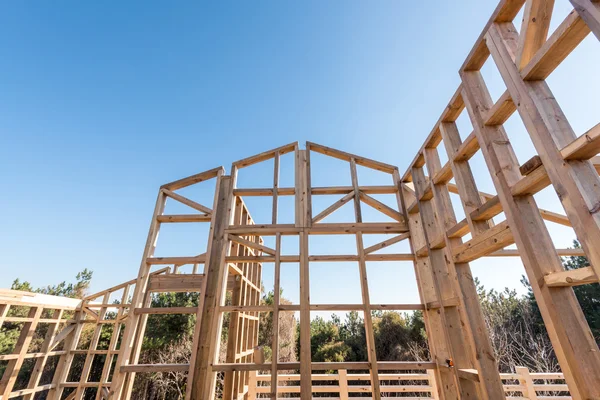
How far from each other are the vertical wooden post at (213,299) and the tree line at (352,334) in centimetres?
999

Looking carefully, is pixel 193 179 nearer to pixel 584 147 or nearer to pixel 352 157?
pixel 352 157

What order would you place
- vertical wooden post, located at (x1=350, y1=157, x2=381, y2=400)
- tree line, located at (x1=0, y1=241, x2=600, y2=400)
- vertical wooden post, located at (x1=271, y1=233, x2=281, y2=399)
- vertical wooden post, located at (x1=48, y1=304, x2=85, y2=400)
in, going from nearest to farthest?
vertical wooden post, located at (x1=350, y1=157, x2=381, y2=400) < vertical wooden post, located at (x1=271, y1=233, x2=281, y2=399) < vertical wooden post, located at (x1=48, y1=304, x2=85, y2=400) < tree line, located at (x1=0, y1=241, x2=600, y2=400)

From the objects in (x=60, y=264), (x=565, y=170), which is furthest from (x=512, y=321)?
(x=60, y=264)

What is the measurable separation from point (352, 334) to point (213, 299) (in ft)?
54.0

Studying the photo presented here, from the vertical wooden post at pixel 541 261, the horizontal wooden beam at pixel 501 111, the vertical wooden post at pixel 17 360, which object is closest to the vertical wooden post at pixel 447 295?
the vertical wooden post at pixel 541 261

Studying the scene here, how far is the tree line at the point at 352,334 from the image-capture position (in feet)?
44.2

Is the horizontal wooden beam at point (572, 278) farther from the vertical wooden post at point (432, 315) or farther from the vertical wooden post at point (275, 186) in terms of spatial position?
→ the vertical wooden post at point (275, 186)

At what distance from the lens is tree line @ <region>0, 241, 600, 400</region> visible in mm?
13464

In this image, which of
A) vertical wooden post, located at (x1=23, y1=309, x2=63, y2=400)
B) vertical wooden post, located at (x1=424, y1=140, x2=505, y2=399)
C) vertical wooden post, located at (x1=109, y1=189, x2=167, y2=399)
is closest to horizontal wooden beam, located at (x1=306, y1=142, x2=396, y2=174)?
vertical wooden post, located at (x1=424, y1=140, x2=505, y2=399)

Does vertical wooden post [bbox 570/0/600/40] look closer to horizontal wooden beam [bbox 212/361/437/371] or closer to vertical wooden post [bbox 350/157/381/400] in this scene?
vertical wooden post [bbox 350/157/381/400]

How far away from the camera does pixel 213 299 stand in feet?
16.2

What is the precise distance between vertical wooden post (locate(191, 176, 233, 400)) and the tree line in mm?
9990

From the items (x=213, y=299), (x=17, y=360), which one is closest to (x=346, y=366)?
(x=213, y=299)

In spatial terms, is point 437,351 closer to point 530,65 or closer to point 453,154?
point 453,154
